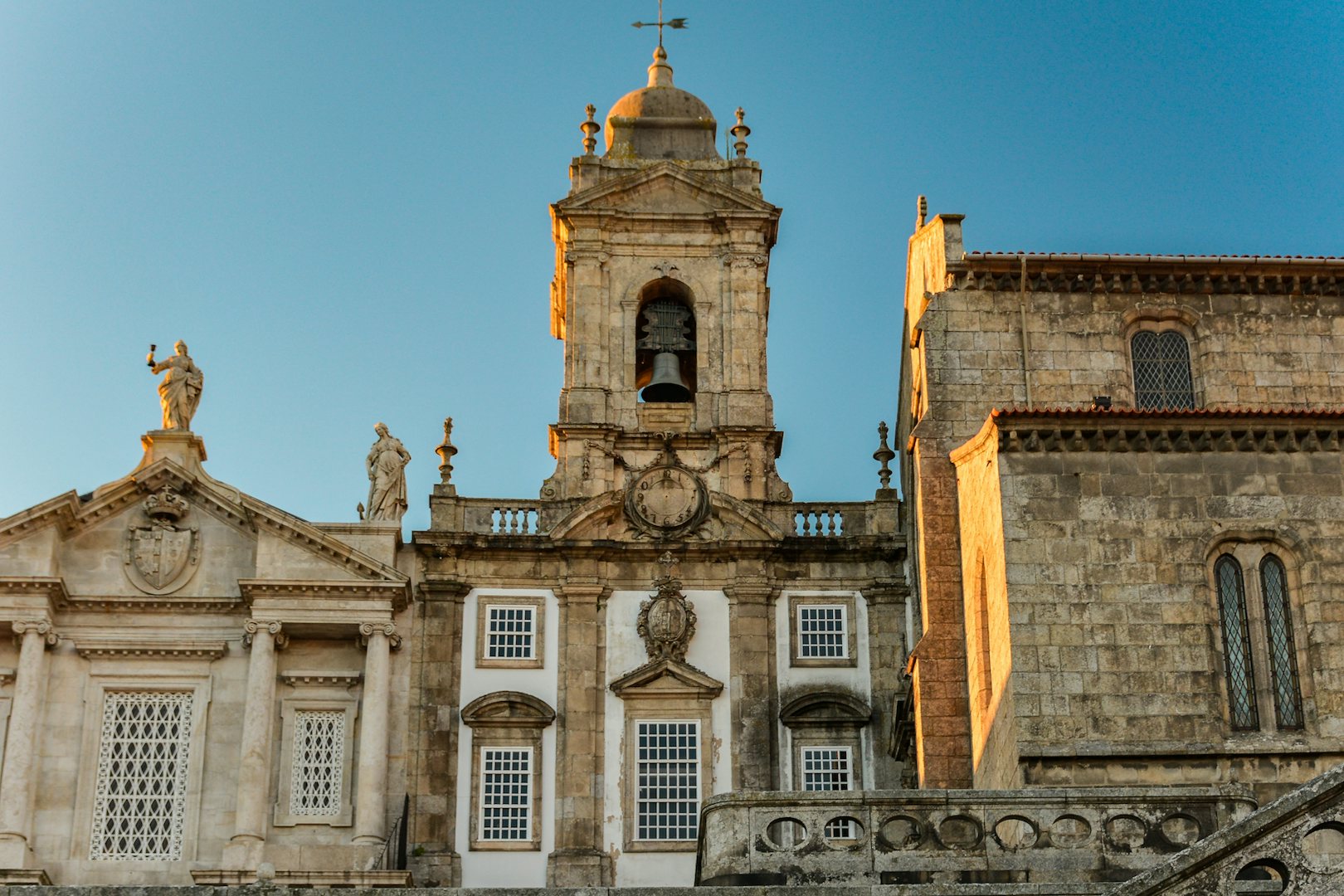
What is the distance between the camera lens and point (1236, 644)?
25797 mm

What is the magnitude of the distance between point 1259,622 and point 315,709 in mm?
16898

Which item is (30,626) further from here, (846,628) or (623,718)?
(846,628)

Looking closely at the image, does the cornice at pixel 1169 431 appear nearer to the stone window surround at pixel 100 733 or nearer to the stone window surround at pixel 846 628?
the stone window surround at pixel 846 628

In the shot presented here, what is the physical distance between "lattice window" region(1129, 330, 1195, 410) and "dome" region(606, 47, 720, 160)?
11575 millimetres

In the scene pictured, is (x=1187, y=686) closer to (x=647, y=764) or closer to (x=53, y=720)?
(x=647, y=764)

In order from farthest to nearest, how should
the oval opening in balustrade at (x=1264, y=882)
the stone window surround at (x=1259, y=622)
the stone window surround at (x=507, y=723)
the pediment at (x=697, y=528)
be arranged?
the pediment at (x=697, y=528) < the stone window surround at (x=507, y=723) < the stone window surround at (x=1259, y=622) < the oval opening in balustrade at (x=1264, y=882)

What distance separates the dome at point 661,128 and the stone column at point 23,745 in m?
A: 13.8

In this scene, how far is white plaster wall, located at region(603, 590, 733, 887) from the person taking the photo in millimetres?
36125

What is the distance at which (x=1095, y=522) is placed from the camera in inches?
1038

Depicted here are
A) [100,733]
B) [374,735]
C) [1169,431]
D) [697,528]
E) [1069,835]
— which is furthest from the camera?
[697,528]

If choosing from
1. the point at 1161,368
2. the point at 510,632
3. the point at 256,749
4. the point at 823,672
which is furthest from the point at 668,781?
the point at 1161,368


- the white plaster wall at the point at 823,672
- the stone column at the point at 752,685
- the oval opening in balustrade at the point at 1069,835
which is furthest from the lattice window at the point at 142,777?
the oval opening in balustrade at the point at 1069,835

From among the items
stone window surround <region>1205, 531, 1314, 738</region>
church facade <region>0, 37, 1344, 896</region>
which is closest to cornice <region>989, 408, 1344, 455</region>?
church facade <region>0, 37, 1344, 896</region>

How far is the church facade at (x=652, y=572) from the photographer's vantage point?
2681 centimetres
